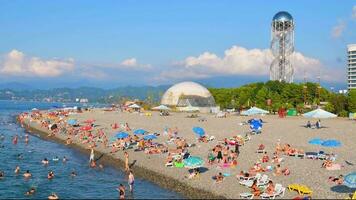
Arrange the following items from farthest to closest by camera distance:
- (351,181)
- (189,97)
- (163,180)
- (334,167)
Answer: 1. (189,97)
2. (334,167)
3. (163,180)
4. (351,181)

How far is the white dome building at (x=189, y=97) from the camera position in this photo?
11144 centimetres

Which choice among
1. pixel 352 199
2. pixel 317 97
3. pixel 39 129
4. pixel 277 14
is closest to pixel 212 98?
pixel 317 97

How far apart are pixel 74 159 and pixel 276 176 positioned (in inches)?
741

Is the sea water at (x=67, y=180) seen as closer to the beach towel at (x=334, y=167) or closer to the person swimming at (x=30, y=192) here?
the person swimming at (x=30, y=192)

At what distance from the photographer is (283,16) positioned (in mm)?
132500

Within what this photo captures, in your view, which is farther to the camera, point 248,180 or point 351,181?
point 248,180

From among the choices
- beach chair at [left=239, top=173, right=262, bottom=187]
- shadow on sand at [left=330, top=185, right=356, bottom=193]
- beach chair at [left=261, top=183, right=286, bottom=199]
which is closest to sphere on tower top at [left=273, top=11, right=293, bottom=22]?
beach chair at [left=239, top=173, right=262, bottom=187]

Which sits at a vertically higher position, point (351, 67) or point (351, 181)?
point (351, 67)

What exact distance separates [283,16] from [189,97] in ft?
139

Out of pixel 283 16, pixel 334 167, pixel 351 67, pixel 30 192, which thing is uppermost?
pixel 283 16

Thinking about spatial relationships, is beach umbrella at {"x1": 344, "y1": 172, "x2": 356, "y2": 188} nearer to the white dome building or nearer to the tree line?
the tree line

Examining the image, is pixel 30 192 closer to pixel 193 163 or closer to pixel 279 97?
pixel 193 163

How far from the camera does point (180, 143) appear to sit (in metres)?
39.1

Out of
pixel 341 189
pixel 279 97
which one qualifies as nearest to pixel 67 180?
pixel 341 189
